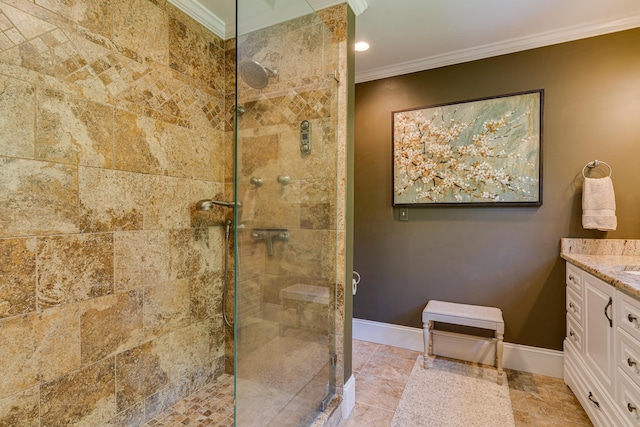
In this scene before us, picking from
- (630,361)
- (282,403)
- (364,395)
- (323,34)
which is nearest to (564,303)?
(630,361)

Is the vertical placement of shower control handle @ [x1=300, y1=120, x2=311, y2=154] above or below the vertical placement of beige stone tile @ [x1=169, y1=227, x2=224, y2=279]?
above

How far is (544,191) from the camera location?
2.24 metres

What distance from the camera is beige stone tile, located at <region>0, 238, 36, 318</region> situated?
1221mm

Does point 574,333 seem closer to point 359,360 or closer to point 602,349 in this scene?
point 602,349

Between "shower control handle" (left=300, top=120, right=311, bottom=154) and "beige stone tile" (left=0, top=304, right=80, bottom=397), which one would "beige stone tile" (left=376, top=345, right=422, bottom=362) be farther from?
"beige stone tile" (left=0, top=304, right=80, bottom=397)

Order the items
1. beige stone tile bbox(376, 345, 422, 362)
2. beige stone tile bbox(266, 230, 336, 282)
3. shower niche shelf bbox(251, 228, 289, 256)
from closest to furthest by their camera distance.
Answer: shower niche shelf bbox(251, 228, 289, 256)
beige stone tile bbox(266, 230, 336, 282)
beige stone tile bbox(376, 345, 422, 362)

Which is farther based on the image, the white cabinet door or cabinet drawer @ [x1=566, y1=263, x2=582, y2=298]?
cabinet drawer @ [x1=566, y1=263, x2=582, y2=298]

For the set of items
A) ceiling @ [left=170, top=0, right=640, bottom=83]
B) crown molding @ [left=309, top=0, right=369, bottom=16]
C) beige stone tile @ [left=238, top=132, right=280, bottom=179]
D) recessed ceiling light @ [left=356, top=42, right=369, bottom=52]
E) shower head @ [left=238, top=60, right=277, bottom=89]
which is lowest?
beige stone tile @ [left=238, top=132, right=280, bottom=179]

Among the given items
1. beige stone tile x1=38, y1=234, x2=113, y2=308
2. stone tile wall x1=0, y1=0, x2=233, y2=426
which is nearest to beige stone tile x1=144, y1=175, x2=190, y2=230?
stone tile wall x1=0, y1=0, x2=233, y2=426

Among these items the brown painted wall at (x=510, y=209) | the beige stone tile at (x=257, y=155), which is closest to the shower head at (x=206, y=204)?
the beige stone tile at (x=257, y=155)

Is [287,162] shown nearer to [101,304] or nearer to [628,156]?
[101,304]

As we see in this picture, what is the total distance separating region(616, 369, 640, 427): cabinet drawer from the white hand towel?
3.22 ft

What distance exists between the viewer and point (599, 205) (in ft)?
6.54

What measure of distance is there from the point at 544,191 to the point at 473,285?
2.91 feet
